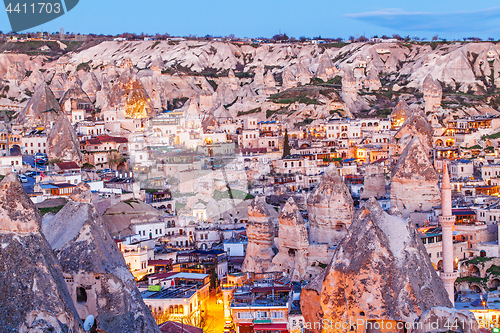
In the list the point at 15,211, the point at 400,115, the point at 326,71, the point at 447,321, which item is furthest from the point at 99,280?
the point at 326,71

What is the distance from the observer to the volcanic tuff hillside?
93750mm

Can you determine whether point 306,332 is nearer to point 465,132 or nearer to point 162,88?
point 465,132

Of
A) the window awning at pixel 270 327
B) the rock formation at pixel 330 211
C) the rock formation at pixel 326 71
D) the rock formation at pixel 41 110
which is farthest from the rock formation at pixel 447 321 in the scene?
the rock formation at pixel 326 71

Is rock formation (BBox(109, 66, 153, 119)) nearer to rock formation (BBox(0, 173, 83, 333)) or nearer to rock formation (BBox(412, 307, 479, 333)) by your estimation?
rock formation (BBox(0, 173, 83, 333))

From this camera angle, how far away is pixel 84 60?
143 metres

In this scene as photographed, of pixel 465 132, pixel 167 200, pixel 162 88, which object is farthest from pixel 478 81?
pixel 167 200

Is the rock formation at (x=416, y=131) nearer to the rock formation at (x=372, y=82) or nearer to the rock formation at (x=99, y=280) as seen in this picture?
the rock formation at (x=372, y=82)

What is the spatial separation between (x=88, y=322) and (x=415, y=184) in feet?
100

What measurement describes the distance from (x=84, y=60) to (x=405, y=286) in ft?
417

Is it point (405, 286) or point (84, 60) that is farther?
point (84, 60)

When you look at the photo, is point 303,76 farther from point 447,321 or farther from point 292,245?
point 447,321

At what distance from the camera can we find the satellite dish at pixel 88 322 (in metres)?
20.6

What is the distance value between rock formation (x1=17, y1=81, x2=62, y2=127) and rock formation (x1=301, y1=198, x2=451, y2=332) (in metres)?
61.9

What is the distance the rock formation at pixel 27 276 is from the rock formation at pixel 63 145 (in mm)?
44010
